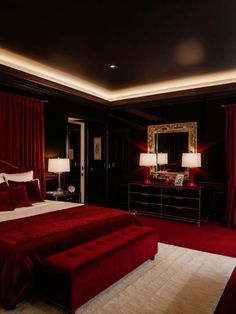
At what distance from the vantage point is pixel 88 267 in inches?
84.4

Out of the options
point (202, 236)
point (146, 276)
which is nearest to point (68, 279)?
point (146, 276)

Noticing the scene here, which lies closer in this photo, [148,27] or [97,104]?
[148,27]

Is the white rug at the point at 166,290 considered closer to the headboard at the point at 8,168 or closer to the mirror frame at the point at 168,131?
the headboard at the point at 8,168

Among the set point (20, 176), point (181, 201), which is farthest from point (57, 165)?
point (181, 201)

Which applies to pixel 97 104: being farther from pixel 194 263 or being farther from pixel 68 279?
pixel 68 279

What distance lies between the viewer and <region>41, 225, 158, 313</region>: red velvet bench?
2.05 m

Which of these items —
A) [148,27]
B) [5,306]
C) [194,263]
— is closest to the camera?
[5,306]

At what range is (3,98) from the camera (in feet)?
13.4

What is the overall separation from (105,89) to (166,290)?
4408mm

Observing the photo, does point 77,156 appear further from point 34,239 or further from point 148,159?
point 34,239

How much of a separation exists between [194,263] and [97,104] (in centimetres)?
415

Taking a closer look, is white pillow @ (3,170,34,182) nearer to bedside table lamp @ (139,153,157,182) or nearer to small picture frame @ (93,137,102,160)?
bedside table lamp @ (139,153,157,182)

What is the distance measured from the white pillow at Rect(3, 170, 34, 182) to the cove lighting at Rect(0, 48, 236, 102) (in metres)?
1.72

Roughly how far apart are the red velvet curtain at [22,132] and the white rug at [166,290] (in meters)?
2.58
